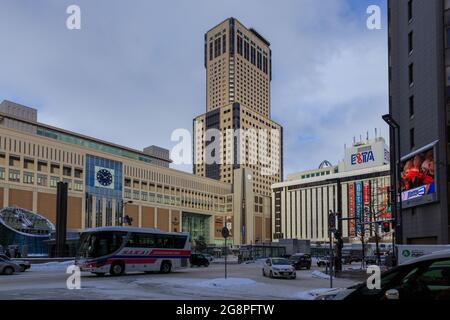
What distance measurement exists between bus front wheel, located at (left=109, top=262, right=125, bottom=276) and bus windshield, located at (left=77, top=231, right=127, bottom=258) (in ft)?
2.78

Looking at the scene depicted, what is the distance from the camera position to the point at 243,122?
9044 centimetres

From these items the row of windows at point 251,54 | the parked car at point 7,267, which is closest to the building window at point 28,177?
the row of windows at point 251,54

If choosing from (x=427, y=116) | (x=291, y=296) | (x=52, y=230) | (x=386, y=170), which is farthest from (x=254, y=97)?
(x=291, y=296)

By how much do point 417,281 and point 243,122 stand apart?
84.5 meters

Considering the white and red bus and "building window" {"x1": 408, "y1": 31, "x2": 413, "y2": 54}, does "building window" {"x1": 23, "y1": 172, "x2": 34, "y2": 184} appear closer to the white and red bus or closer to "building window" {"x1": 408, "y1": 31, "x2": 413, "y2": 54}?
the white and red bus

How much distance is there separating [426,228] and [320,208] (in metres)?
147

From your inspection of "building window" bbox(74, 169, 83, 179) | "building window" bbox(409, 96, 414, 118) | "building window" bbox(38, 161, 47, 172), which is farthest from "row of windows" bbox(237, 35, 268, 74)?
"building window" bbox(409, 96, 414, 118)

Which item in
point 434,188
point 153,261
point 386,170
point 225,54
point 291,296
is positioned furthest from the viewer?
point 386,170

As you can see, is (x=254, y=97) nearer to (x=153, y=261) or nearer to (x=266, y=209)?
(x=266, y=209)

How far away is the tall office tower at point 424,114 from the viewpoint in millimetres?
37031

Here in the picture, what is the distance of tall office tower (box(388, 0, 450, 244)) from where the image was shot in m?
37.0

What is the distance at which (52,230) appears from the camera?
8150cm

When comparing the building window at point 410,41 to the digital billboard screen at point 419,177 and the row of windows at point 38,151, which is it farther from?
the row of windows at point 38,151

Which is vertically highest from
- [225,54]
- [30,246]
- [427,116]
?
[225,54]
